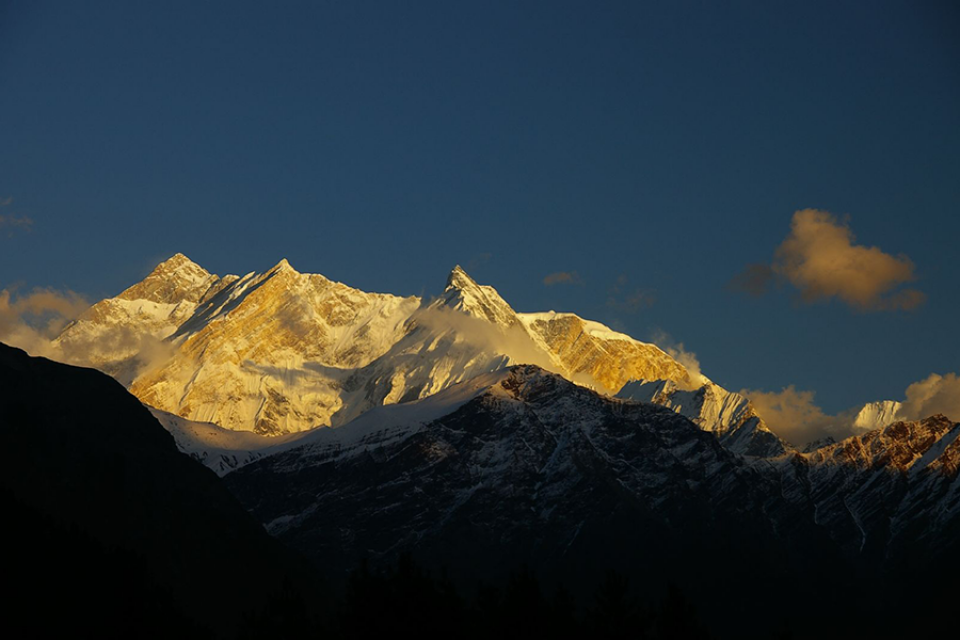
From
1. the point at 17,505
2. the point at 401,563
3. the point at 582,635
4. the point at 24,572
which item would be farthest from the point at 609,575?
the point at 17,505

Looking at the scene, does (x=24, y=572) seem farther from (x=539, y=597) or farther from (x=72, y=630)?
(x=539, y=597)

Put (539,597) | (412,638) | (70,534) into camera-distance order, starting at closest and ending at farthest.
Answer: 1. (412,638)
2. (539,597)
3. (70,534)

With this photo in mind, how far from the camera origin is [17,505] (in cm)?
18950

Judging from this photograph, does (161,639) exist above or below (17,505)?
below

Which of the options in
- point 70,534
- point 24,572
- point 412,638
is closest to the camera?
point 412,638

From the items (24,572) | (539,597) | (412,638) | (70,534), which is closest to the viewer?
(412,638)

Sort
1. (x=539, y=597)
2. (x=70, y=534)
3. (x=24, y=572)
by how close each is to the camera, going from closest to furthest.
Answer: (x=539, y=597)
(x=24, y=572)
(x=70, y=534)

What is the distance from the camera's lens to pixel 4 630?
479ft

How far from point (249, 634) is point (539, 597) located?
26.0 metres

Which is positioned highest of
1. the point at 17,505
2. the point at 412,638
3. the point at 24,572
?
the point at 17,505

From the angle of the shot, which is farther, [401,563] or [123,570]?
[123,570]

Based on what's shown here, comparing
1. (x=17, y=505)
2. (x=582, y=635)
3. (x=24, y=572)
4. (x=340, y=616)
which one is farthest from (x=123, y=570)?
(x=582, y=635)

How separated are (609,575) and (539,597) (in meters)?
7.12

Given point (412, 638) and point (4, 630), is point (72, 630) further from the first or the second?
point (412, 638)
